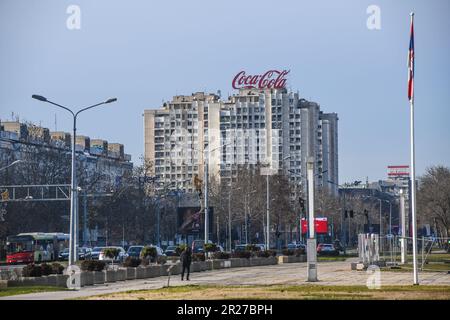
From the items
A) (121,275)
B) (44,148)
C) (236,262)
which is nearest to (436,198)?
(44,148)

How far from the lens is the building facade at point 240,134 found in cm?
10788

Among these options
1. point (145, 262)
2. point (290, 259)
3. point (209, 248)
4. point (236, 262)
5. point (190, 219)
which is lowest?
point (290, 259)

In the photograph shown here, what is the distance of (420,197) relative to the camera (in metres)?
98.6

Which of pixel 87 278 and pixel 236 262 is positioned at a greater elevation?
pixel 87 278

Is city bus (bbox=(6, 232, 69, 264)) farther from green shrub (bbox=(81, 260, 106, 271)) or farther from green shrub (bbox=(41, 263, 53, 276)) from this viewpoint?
green shrub (bbox=(41, 263, 53, 276))

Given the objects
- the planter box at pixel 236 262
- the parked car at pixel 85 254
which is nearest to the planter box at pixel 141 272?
the planter box at pixel 236 262

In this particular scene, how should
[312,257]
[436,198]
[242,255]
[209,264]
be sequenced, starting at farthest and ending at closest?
[436,198]
[242,255]
[209,264]
[312,257]

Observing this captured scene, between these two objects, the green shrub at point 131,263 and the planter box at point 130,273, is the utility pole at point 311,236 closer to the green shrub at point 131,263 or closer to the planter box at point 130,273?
the planter box at point 130,273

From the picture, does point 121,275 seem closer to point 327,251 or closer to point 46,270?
point 46,270

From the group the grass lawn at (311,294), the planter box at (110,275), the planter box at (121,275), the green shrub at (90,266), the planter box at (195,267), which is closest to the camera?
the grass lawn at (311,294)

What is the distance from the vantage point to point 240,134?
11225 centimetres
